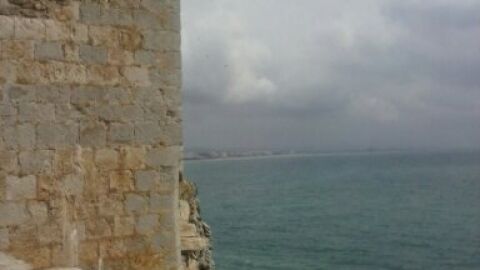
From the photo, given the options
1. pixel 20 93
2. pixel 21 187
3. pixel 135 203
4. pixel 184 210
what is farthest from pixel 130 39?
pixel 184 210

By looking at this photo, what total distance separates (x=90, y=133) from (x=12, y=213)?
1023 mm

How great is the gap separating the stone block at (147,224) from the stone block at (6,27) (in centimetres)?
216

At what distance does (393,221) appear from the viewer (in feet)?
152

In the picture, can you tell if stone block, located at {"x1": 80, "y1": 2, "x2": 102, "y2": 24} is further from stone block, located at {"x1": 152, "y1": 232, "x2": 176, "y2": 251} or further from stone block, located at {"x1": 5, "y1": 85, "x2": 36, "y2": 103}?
stone block, located at {"x1": 152, "y1": 232, "x2": 176, "y2": 251}

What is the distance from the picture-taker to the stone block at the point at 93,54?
547 centimetres

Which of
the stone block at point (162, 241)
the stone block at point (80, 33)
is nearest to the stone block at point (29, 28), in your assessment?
the stone block at point (80, 33)

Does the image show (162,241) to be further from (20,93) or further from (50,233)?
(20,93)

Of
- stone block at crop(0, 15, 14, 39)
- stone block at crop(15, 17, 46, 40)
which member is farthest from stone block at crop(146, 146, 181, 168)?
stone block at crop(0, 15, 14, 39)

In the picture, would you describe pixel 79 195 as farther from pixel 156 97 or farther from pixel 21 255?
pixel 156 97

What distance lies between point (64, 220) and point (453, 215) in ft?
157

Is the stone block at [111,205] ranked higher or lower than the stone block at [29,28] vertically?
lower

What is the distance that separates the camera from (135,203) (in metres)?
5.71

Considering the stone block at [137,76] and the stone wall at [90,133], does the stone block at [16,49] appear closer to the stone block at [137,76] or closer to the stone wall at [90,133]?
the stone wall at [90,133]

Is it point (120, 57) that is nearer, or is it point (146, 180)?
point (120, 57)
